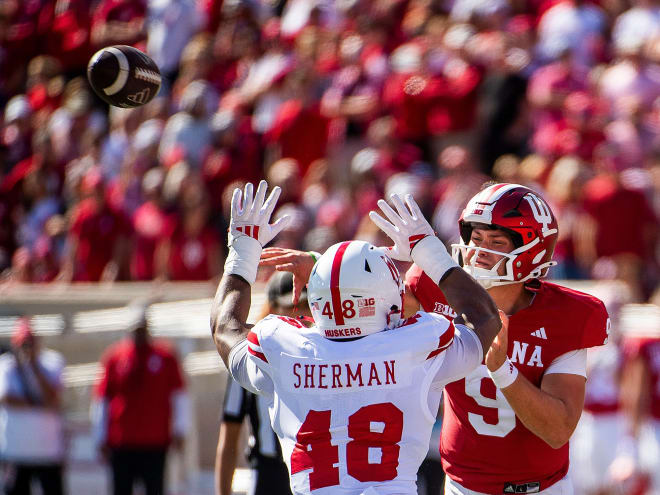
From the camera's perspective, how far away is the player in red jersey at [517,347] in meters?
4.19

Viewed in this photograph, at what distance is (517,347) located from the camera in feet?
13.9

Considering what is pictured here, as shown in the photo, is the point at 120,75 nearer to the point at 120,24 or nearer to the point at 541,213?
the point at 541,213

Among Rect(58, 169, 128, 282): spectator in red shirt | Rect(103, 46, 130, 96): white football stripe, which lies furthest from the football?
Rect(58, 169, 128, 282): spectator in red shirt

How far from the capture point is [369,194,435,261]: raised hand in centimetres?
398

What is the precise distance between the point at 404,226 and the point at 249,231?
22.9 inches

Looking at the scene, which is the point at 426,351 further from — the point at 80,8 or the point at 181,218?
the point at 80,8

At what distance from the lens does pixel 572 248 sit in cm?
914

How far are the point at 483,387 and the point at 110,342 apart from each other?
6647mm

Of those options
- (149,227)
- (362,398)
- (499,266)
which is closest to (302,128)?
(149,227)

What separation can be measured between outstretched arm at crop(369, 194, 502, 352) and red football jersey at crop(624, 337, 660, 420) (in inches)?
170

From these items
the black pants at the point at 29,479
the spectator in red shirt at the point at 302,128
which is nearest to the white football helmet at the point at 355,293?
the black pants at the point at 29,479

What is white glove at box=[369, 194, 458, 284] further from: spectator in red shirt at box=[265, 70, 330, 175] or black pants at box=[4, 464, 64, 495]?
spectator in red shirt at box=[265, 70, 330, 175]

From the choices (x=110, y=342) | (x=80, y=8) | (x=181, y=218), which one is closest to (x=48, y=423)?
(x=110, y=342)

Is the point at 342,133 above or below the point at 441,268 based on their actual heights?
above
